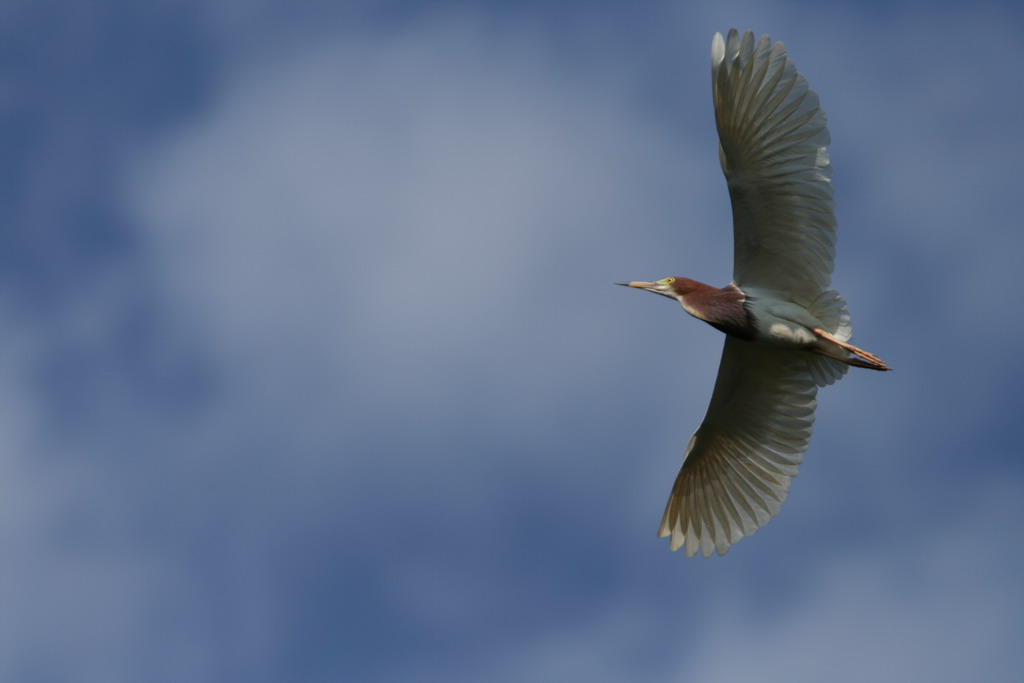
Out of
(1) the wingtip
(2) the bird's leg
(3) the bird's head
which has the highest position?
(1) the wingtip

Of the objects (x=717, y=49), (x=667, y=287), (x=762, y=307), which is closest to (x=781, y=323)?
(x=762, y=307)

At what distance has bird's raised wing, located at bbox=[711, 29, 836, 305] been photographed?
37.2 feet

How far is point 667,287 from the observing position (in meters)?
12.7

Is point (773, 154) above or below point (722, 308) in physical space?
above

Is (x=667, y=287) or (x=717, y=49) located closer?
(x=717, y=49)

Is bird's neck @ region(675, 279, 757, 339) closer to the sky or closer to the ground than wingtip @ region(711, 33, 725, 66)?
closer to the ground

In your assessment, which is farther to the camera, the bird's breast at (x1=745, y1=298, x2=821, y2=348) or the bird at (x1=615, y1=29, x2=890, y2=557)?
the bird's breast at (x1=745, y1=298, x2=821, y2=348)

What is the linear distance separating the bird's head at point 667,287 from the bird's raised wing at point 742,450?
2.35ft

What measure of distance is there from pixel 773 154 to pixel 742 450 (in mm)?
3256

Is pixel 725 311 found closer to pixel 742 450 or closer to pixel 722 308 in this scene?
pixel 722 308

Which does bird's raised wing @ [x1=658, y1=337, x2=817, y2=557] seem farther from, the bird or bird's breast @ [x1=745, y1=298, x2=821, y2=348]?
bird's breast @ [x1=745, y1=298, x2=821, y2=348]

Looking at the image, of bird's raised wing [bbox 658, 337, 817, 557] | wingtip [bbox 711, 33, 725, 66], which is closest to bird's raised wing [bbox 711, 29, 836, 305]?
wingtip [bbox 711, 33, 725, 66]

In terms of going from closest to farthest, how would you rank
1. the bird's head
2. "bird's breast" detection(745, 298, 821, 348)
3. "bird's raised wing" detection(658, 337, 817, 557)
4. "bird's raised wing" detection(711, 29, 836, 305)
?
1. "bird's raised wing" detection(711, 29, 836, 305)
2. "bird's breast" detection(745, 298, 821, 348)
3. the bird's head
4. "bird's raised wing" detection(658, 337, 817, 557)

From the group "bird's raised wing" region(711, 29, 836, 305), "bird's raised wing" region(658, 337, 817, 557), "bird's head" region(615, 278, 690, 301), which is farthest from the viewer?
"bird's raised wing" region(658, 337, 817, 557)
